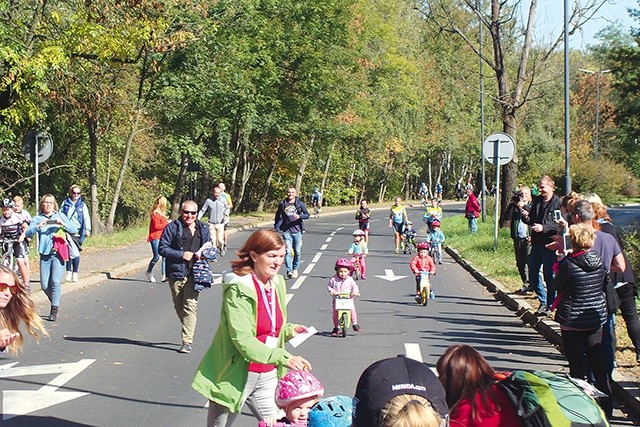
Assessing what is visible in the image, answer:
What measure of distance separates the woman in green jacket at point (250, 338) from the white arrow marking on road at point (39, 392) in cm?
305

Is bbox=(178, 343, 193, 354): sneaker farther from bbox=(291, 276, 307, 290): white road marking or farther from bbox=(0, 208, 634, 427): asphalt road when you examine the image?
bbox=(291, 276, 307, 290): white road marking

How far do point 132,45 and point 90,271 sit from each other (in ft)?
15.8

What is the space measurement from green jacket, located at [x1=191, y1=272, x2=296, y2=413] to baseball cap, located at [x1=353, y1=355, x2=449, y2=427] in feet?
5.71

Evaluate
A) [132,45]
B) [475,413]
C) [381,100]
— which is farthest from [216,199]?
[381,100]

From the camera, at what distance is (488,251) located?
25.1m

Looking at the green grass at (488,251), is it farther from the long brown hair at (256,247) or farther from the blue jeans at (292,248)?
the long brown hair at (256,247)

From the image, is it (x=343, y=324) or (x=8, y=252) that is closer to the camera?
(x=343, y=324)

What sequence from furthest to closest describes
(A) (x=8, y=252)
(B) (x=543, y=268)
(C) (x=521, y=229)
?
(A) (x=8, y=252), (C) (x=521, y=229), (B) (x=543, y=268)

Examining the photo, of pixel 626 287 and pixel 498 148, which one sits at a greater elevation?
pixel 498 148

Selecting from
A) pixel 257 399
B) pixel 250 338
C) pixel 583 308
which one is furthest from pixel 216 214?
pixel 250 338

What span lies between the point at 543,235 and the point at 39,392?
801 cm

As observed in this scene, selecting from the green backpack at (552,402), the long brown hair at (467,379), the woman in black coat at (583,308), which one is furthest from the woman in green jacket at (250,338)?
the woman in black coat at (583,308)

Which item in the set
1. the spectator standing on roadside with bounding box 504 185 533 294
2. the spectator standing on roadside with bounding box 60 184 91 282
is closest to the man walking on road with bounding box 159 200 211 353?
the spectator standing on roadside with bounding box 504 185 533 294

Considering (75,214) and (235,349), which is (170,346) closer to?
(235,349)
